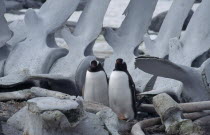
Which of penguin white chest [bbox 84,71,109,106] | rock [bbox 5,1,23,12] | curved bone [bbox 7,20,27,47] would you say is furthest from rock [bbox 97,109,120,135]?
rock [bbox 5,1,23,12]

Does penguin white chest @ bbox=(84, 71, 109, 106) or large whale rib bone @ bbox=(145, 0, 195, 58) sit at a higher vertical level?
large whale rib bone @ bbox=(145, 0, 195, 58)

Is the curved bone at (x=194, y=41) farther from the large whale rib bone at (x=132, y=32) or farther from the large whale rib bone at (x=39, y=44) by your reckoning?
the large whale rib bone at (x=39, y=44)

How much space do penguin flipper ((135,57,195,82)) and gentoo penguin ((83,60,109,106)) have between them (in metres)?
0.49

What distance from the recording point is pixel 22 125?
5656mm

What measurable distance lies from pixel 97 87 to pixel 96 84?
0.10ft

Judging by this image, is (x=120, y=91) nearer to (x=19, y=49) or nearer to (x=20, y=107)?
(x=20, y=107)

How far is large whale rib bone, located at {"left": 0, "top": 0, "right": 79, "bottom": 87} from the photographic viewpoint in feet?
25.2

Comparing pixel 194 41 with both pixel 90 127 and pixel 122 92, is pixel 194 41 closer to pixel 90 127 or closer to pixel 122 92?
pixel 122 92

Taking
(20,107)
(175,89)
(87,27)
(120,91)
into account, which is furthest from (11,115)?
(87,27)

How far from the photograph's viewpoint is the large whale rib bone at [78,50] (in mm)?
7223

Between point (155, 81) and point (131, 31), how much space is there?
3.04 ft

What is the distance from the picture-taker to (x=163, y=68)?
20.6 feet

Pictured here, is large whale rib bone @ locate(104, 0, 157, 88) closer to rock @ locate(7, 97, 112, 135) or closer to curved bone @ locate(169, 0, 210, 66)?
curved bone @ locate(169, 0, 210, 66)

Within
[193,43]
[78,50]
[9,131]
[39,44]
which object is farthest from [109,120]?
[39,44]
